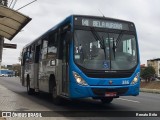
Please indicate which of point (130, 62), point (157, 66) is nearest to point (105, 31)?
point (130, 62)

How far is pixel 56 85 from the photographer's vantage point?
1463 centimetres

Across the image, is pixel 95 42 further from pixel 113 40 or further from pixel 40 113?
pixel 40 113

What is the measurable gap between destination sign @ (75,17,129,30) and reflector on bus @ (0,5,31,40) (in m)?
1.82

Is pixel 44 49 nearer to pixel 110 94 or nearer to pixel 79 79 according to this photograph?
pixel 79 79

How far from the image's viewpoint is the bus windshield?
1294 centimetres

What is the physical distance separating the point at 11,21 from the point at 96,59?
360cm

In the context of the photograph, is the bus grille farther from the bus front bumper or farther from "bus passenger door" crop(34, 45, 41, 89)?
"bus passenger door" crop(34, 45, 41, 89)

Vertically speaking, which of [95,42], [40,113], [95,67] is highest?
[95,42]

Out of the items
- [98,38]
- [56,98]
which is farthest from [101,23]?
[56,98]

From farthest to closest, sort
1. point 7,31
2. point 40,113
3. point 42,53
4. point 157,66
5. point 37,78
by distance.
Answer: point 157,66 → point 37,78 → point 42,53 → point 7,31 → point 40,113

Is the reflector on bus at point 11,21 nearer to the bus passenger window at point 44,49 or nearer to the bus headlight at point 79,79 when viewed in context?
the bus passenger window at point 44,49

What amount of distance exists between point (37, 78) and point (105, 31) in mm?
6557

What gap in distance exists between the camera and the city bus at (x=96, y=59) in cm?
1273

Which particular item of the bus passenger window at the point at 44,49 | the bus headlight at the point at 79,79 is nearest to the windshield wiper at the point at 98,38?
the bus headlight at the point at 79,79
